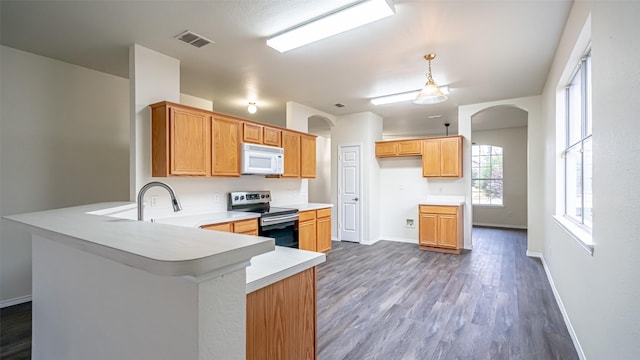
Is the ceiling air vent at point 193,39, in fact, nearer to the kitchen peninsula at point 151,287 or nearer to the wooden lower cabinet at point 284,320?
the kitchen peninsula at point 151,287

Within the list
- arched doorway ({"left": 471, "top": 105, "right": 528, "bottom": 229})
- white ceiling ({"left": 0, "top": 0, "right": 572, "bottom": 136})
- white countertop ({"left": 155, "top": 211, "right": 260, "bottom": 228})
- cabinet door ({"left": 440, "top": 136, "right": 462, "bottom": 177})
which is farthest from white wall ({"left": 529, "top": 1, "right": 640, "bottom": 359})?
arched doorway ({"left": 471, "top": 105, "right": 528, "bottom": 229})

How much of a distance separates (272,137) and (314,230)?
5.44 feet

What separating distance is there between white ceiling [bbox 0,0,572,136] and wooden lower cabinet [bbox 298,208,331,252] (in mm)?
2000

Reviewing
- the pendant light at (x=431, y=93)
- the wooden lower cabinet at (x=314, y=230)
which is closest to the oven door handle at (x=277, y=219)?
the wooden lower cabinet at (x=314, y=230)

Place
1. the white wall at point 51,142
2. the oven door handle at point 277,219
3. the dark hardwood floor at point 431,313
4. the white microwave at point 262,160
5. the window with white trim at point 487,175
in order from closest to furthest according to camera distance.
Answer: the dark hardwood floor at point 431,313 → the white wall at point 51,142 → the oven door handle at point 277,219 → the white microwave at point 262,160 → the window with white trim at point 487,175

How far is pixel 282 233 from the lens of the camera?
3.99m

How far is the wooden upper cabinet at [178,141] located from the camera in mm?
3002

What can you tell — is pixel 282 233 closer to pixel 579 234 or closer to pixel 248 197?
pixel 248 197

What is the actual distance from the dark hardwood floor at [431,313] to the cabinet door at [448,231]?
496 mm

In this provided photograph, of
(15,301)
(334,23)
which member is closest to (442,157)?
(334,23)

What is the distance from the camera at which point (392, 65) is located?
141 inches

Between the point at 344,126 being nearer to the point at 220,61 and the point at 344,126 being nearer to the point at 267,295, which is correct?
the point at 220,61

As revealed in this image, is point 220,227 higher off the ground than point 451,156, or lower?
lower

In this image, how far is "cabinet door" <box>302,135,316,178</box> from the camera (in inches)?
198
